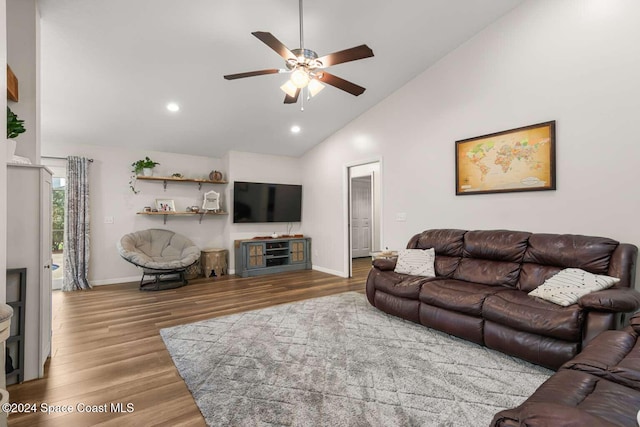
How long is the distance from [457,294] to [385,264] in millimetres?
1018

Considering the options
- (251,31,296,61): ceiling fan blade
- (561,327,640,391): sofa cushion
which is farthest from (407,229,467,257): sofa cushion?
(251,31,296,61): ceiling fan blade

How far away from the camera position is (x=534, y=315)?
90.7 inches

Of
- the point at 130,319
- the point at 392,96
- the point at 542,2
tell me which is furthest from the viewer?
the point at 392,96

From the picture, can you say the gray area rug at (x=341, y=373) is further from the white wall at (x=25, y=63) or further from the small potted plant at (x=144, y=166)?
the small potted plant at (x=144, y=166)

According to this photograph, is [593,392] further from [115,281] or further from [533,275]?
[115,281]

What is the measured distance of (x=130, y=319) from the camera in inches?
138

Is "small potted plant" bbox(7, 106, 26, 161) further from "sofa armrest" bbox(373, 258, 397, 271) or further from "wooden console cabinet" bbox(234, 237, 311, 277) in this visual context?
"wooden console cabinet" bbox(234, 237, 311, 277)

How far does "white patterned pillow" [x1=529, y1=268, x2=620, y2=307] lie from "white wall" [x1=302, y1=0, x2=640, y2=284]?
65 cm

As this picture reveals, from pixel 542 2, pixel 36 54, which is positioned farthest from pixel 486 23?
pixel 36 54

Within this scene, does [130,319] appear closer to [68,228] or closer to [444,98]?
[68,228]

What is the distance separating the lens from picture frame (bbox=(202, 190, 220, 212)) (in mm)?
5985

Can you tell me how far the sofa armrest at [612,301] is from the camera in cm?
200

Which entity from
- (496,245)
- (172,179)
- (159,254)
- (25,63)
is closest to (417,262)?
(496,245)

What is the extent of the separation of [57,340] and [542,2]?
5936 millimetres
